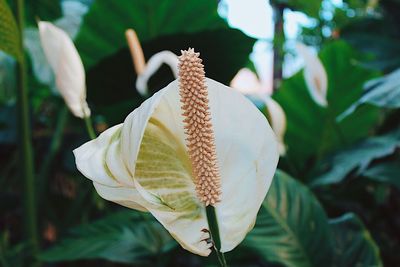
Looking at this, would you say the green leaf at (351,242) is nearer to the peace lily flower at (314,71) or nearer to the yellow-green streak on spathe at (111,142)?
the peace lily flower at (314,71)

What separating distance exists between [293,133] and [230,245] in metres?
0.69

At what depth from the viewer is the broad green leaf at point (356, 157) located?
659 mm

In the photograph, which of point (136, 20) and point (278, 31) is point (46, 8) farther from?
point (278, 31)

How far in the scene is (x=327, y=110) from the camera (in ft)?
2.91

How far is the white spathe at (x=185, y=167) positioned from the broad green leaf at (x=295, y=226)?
299 millimetres

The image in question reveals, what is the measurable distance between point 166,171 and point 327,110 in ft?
2.21

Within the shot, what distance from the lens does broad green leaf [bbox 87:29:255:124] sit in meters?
0.73

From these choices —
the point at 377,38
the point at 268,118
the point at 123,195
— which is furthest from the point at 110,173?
the point at 377,38

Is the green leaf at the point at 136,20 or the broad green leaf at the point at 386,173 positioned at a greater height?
the green leaf at the point at 136,20

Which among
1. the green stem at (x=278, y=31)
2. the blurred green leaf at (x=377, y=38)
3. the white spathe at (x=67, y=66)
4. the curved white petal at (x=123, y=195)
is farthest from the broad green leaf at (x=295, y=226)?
the green stem at (x=278, y=31)

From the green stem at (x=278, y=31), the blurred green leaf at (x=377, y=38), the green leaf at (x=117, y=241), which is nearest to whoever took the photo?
the green leaf at (x=117, y=241)

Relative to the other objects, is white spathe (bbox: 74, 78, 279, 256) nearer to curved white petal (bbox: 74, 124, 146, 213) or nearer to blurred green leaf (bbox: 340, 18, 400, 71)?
curved white petal (bbox: 74, 124, 146, 213)

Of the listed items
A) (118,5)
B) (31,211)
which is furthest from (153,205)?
(118,5)

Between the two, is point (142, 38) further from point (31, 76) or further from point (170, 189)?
point (170, 189)
